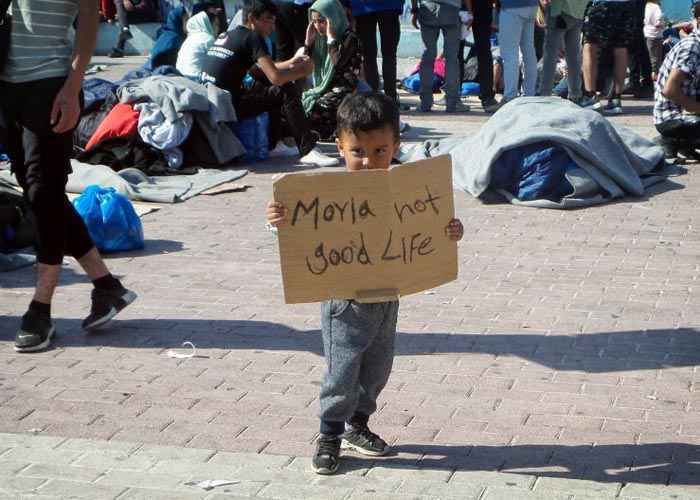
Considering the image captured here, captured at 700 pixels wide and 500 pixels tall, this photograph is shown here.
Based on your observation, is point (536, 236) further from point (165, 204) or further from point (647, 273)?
point (165, 204)

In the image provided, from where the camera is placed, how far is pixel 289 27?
12.1 m

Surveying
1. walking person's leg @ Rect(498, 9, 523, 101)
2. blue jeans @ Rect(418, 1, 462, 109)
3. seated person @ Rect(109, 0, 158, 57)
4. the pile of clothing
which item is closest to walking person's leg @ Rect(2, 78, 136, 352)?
the pile of clothing

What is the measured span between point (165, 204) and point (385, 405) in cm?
455

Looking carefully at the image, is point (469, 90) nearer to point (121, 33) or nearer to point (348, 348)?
point (121, 33)

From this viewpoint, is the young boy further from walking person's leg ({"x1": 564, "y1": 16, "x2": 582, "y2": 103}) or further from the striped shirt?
walking person's leg ({"x1": 564, "y1": 16, "x2": 582, "y2": 103})

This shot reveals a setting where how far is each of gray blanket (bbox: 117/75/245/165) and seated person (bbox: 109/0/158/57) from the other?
9392mm

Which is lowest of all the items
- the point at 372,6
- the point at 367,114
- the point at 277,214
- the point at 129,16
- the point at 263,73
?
the point at 129,16

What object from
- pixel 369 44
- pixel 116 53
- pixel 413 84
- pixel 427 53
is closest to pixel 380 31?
pixel 369 44

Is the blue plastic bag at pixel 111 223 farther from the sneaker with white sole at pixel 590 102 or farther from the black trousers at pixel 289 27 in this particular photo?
the sneaker with white sole at pixel 590 102

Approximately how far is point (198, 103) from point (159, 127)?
38cm

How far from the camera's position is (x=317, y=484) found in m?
3.96

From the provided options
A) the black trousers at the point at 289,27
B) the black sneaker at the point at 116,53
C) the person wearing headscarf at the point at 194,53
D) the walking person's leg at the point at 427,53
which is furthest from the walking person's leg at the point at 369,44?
the black sneaker at the point at 116,53

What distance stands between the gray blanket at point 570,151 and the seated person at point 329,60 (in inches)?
81.2

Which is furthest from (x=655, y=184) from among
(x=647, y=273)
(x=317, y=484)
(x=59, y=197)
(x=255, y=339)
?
(x=317, y=484)
